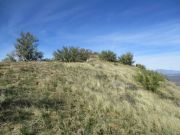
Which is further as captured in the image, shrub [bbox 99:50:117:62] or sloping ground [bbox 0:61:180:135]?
shrub [bbox 99:50:117:62]

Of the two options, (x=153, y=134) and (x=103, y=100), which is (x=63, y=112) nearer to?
(x=103, y=100)

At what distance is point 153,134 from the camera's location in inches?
A: 279

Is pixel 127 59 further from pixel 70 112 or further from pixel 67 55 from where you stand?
pixel 70 112

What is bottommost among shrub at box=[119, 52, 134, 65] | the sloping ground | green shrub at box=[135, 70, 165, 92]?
the sloping ground

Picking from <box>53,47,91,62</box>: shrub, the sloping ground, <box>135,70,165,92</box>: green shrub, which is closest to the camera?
the sloping ground

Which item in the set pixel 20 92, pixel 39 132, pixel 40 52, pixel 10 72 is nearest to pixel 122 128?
pixel 39 132

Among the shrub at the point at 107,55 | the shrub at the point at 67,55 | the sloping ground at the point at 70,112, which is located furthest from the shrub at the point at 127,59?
the sloping ground at the point at 70,112

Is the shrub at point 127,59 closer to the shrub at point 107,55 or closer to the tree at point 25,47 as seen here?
the shrub at point 107,55

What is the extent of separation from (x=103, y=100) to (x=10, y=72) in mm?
6788

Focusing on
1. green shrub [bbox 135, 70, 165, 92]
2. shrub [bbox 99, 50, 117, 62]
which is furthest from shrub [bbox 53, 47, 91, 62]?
green shrub [bbox 135, 70, 165, 92]

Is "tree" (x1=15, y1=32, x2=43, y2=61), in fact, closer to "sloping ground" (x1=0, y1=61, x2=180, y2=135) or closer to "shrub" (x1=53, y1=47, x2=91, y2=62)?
"shrub" (x1=53, y1=47, x2=91, y2=62)

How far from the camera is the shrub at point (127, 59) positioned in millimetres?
32844

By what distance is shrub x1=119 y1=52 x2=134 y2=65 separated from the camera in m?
32.8

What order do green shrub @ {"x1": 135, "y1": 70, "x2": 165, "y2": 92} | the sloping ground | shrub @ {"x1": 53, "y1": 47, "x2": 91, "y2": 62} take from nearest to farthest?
the sloping ground
green shrub @ {"x1": 135, "y1": 70, "x2": 165, "y2": 92}
shrub @ {"x1": 53, "y1": 47, "x2": 91, "y2": 62}
